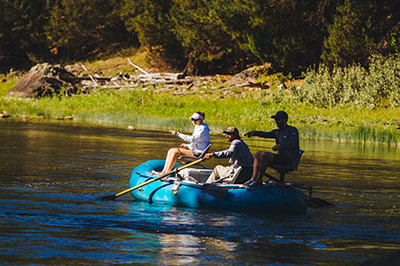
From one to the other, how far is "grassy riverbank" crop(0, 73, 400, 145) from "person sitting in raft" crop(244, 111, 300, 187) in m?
14.6

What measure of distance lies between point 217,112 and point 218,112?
105mm

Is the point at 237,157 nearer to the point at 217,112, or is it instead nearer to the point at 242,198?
the point at 242,198

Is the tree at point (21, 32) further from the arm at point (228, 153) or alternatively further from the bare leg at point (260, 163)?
the bare leg at point (260, 163)

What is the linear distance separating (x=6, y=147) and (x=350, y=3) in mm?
19219

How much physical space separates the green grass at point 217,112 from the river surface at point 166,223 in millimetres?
7728

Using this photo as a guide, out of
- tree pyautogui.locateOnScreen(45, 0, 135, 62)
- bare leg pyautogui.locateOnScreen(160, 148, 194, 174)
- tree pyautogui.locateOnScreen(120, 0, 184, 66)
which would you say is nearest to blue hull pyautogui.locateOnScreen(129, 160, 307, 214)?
bare leg pyautogui.locateOnScreen(160, 148, 194, 174)

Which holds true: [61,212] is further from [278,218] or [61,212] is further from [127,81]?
[127,81]

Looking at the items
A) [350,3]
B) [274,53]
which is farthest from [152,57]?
[350,3]

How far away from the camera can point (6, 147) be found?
863 inches

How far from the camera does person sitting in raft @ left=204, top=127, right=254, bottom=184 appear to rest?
12586mm

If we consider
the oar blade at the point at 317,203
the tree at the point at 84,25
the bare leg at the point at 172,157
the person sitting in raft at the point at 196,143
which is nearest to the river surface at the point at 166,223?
the oar blade at the point at 317,203

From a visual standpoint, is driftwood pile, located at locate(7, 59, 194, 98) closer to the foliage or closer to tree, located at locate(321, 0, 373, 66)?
tree, located at locate(321, 0, 373, 66)

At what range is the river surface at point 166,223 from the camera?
916 cm

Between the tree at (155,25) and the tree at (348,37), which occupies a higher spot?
the tree at (155,25)
